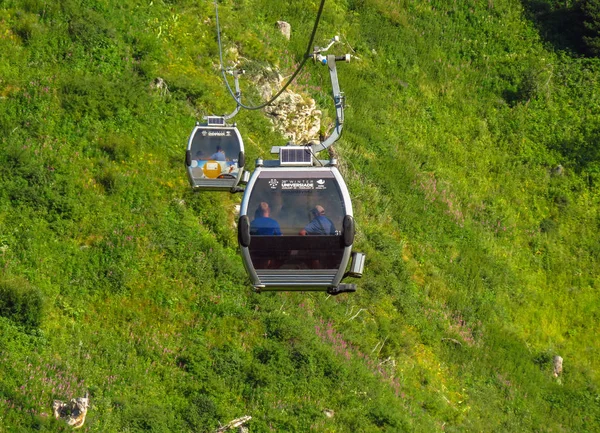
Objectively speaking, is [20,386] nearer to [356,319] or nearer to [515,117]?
[356,319]

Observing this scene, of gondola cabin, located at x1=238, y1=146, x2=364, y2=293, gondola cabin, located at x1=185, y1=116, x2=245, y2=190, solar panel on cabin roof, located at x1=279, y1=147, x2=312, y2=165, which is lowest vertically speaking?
gondola cabin, located at x1=185, y1=116, x2=245, y2=190

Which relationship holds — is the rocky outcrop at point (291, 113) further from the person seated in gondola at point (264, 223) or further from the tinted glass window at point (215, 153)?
the person seated in gondola at point (264, 223)

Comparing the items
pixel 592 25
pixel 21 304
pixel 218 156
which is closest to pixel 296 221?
pixel 218 156

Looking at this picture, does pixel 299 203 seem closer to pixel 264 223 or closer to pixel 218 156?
pixel 264 223

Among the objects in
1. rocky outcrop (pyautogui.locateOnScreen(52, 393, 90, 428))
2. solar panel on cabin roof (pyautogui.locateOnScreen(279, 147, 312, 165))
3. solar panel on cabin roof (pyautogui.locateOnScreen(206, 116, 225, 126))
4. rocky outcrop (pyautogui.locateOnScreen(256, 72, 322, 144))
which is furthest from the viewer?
rocky outcrop (pyautogui.locateOnScreen(256, 72, 322, 144))

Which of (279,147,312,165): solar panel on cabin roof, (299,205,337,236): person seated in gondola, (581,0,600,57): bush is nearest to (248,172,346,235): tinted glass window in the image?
(299,205,337,236): person seated in gondola

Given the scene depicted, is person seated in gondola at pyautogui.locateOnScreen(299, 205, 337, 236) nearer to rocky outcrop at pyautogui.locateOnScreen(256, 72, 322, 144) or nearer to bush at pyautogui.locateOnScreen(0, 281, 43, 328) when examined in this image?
bush at pyautogui.locateOnScreen(0, 281, 43, 328)
